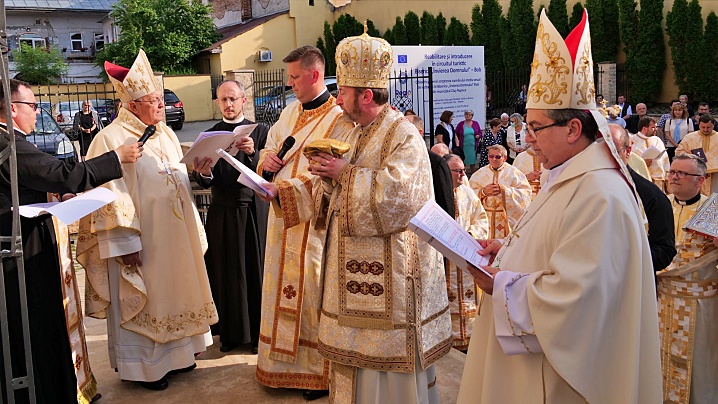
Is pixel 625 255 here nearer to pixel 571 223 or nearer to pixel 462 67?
pixel 571 223

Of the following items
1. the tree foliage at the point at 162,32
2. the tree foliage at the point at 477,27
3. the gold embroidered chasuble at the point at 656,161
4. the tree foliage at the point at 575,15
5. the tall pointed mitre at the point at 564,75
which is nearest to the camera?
the tall pointed mitre at the point at 564,75

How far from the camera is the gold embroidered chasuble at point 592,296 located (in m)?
2.51

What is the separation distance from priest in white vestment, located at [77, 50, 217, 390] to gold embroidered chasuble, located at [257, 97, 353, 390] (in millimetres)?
614

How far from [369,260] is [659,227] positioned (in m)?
1.70

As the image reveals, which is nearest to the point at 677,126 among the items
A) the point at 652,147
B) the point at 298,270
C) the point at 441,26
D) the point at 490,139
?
the point at 490,139

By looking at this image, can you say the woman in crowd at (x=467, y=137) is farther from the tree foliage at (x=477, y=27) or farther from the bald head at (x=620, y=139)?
the tree foliage at (x=477, y=27)

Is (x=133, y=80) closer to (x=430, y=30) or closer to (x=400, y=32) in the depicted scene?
(x=430, y=30)

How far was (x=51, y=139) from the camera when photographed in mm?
13766

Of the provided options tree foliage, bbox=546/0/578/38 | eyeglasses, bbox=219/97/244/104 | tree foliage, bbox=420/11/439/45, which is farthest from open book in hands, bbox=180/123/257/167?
tree foliage, bbox=420/11/439/45

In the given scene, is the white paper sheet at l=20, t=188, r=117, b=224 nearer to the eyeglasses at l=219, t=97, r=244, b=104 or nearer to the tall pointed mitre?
the eyeglasses at l=219, t=97, r=244, b=104

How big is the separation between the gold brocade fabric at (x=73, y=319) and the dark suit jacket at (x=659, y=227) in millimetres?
3438

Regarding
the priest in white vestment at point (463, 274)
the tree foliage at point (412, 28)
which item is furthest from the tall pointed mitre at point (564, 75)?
Result: the tree foliage at point (412, 28)

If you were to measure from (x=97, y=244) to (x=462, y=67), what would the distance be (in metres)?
12.5

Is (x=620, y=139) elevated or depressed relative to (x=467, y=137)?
elevated
